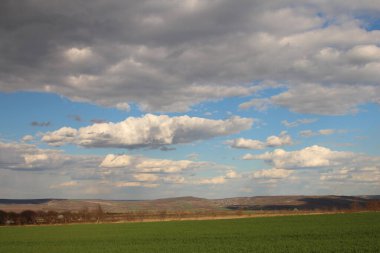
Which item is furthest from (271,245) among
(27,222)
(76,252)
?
(27,222)

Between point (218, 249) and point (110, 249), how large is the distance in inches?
453

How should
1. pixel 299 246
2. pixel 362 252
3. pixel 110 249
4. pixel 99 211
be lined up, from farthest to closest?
pixel 99 211
pixel 110 249
pixel 299 246
pixel 362 252

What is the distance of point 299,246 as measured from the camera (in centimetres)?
3584

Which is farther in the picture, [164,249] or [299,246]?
[164,249]

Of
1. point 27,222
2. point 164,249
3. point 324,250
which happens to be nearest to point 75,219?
point 27,222

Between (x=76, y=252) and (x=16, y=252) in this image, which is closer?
(x=76, y=252)

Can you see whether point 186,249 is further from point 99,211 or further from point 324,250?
point 99,211

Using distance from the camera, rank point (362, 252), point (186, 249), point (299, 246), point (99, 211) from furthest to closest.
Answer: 1. point (99, 211)
2. point (186, 249)
3. point (299, 246)
4. point (362, 252)

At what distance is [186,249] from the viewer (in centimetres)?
3831

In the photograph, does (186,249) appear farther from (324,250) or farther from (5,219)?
(5,219)

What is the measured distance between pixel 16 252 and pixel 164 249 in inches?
642

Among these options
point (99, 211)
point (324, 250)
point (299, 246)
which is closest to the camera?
point (324, 250)

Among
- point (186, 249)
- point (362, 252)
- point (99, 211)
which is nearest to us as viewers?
point (362, 252)

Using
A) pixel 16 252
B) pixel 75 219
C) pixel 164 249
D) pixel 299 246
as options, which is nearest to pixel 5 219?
pixel 75 219
